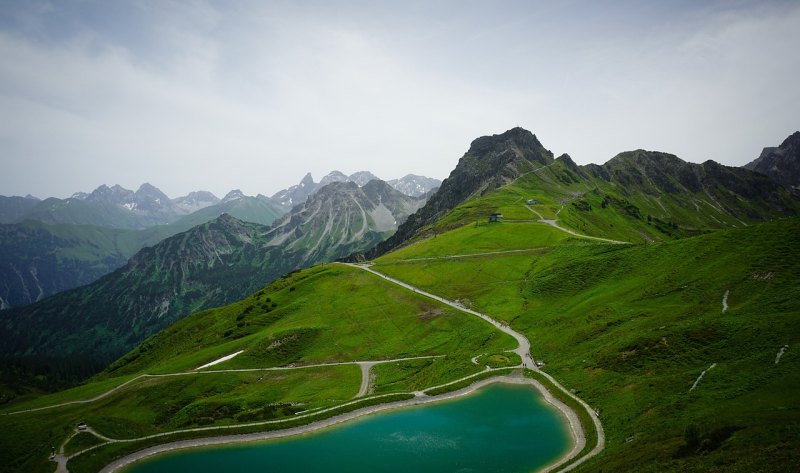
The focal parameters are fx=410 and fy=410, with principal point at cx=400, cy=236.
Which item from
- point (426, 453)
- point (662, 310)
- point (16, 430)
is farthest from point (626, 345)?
point (16, 430)

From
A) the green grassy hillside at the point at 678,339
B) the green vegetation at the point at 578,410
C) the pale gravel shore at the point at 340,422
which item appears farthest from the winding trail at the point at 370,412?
the green grassy hillside at the point at 678,339

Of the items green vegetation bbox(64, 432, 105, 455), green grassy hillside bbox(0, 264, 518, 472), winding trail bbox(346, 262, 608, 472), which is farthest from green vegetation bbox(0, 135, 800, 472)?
winding trail bbox(346, 262, 608, 472)

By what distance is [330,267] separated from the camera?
534 ft

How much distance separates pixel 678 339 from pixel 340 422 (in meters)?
50.7

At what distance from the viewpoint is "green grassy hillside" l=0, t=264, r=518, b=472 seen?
244 feet

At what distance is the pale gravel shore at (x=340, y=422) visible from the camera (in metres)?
56.3

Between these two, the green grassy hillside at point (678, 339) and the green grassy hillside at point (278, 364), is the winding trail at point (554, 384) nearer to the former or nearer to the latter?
the green grassy hillside at point (678, 339)

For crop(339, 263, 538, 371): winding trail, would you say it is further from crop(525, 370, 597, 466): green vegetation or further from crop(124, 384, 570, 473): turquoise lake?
crop(124, 384, 570, 473): turquoise lake

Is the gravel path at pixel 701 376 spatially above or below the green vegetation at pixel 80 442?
above

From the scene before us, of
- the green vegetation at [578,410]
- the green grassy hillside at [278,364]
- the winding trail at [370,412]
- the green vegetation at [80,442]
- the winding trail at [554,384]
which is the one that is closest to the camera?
the winding trail at [554,384]

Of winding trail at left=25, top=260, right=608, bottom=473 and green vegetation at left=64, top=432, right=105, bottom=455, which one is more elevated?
winding trail at left=25, top=260, right=608, bottom=473

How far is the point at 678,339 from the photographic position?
190 feet

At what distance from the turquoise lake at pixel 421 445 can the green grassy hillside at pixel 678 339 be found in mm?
8152

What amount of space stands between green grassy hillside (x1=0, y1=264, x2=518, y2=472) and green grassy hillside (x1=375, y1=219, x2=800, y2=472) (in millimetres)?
16904
